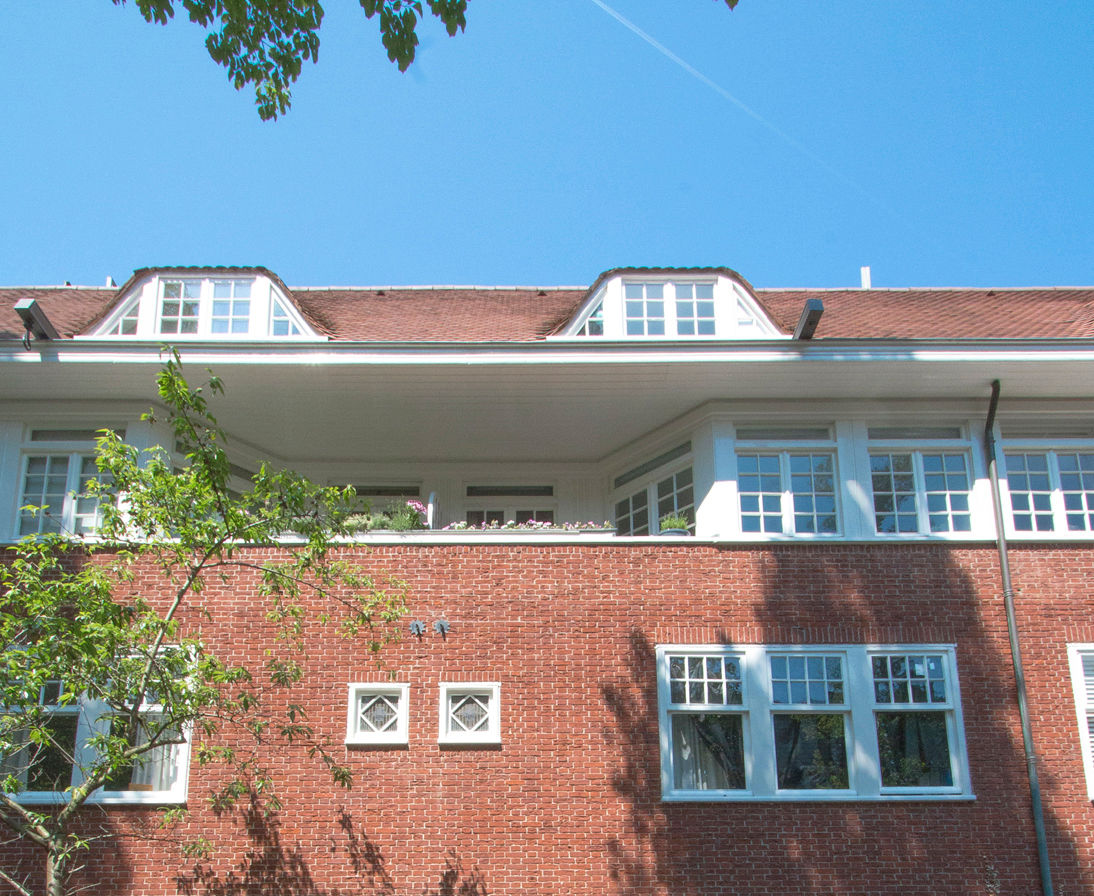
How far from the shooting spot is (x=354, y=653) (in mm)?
11406

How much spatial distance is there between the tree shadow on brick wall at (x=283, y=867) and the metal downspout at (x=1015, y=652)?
21.3 ft

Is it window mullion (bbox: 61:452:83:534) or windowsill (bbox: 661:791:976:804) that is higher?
window mullion (bbox: 61:452:83:534)

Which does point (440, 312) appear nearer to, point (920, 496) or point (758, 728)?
point (920, 496)

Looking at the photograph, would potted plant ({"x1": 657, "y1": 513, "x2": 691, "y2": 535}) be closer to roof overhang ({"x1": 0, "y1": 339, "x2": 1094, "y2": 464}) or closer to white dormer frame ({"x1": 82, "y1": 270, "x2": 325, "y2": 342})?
roof overhang ({"x1": 0, "y1": 339, "x2": 1094, "y2": 464})

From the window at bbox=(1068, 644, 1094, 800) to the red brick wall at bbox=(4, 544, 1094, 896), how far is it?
0.30 feet

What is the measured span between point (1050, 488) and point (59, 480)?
11437 millimetres

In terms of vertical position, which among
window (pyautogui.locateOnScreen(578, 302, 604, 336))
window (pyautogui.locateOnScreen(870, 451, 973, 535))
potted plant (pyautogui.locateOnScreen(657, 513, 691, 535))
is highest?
window (pyautogui.locateOnScreen(578, 302, 604, 336))

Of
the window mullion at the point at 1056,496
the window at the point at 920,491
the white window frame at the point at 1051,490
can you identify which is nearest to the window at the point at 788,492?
the window at the point at 920,491

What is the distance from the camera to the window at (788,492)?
12.2 m

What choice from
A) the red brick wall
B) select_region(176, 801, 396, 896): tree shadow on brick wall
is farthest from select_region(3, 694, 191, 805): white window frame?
select_region(176, 801, 396, 896): tree shadow on brick wall

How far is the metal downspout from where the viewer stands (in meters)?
10.9

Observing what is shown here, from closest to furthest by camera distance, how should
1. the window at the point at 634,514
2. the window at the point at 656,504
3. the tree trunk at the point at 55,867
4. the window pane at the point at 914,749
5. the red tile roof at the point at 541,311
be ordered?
→ 1. the tree trunk at the point at 55,867
2. the window pane at the point at 914,749
3. the red tile roof at the point at 541,311
4. the window at the point at 656,504
5. the window at the point at 634,514

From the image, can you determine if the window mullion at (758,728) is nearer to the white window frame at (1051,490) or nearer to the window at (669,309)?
the white window frame at (1051,490)

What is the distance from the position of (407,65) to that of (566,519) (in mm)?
8541
